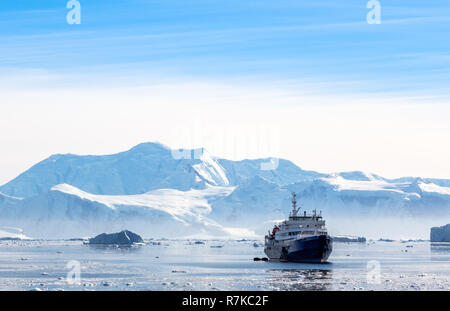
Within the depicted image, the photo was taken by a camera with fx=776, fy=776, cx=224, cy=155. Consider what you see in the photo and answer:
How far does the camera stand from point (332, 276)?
82625 mm

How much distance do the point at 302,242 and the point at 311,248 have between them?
5.11 feet

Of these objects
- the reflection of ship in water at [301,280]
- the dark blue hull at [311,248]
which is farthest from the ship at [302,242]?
the reflection of ship in water at [301,280]

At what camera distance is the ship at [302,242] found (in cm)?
11275

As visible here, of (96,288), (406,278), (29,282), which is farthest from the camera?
(406,278)

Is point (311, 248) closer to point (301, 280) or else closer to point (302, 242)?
point (302, 242)

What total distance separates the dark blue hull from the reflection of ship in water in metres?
18.2

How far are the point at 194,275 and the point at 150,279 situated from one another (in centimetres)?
861

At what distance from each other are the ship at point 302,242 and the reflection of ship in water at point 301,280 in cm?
1835

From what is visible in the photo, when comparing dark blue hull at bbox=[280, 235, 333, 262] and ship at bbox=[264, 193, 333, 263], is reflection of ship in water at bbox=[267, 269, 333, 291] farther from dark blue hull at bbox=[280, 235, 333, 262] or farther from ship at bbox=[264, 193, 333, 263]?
ship at bbox=[264, 193, 333, 263]

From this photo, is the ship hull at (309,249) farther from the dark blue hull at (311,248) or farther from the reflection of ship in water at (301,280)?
the reflection of ship in water at (301,280)

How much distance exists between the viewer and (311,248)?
113 m
